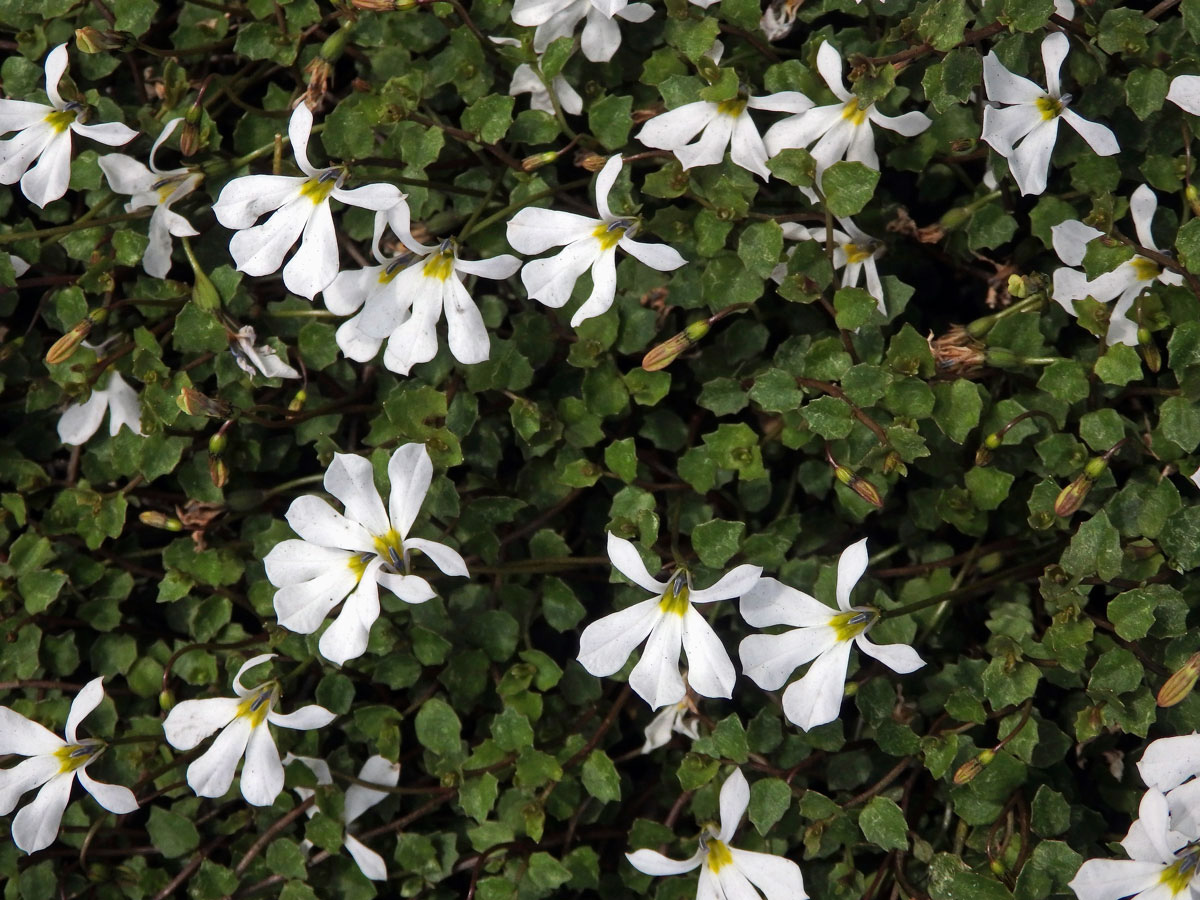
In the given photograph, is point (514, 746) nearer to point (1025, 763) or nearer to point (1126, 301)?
point (1025, 763)

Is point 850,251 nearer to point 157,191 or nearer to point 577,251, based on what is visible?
point 577,251

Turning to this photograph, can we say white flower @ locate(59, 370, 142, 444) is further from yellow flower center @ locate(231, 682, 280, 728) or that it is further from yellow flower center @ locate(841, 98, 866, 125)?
yellow flower center @ locate(841, 98, 866, 125)

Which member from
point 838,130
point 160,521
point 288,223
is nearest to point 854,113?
point 838,130

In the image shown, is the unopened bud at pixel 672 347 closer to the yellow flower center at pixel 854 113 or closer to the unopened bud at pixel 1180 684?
the yellow flower center at pixel 854 113

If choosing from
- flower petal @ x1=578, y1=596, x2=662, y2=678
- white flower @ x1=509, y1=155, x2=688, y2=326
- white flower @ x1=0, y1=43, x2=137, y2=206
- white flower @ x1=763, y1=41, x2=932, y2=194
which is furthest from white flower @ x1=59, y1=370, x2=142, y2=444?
white flower @ x1=763, y1=41, x2=932, y2=194

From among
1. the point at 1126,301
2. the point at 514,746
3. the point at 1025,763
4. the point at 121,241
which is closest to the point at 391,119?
the point at 121,241
